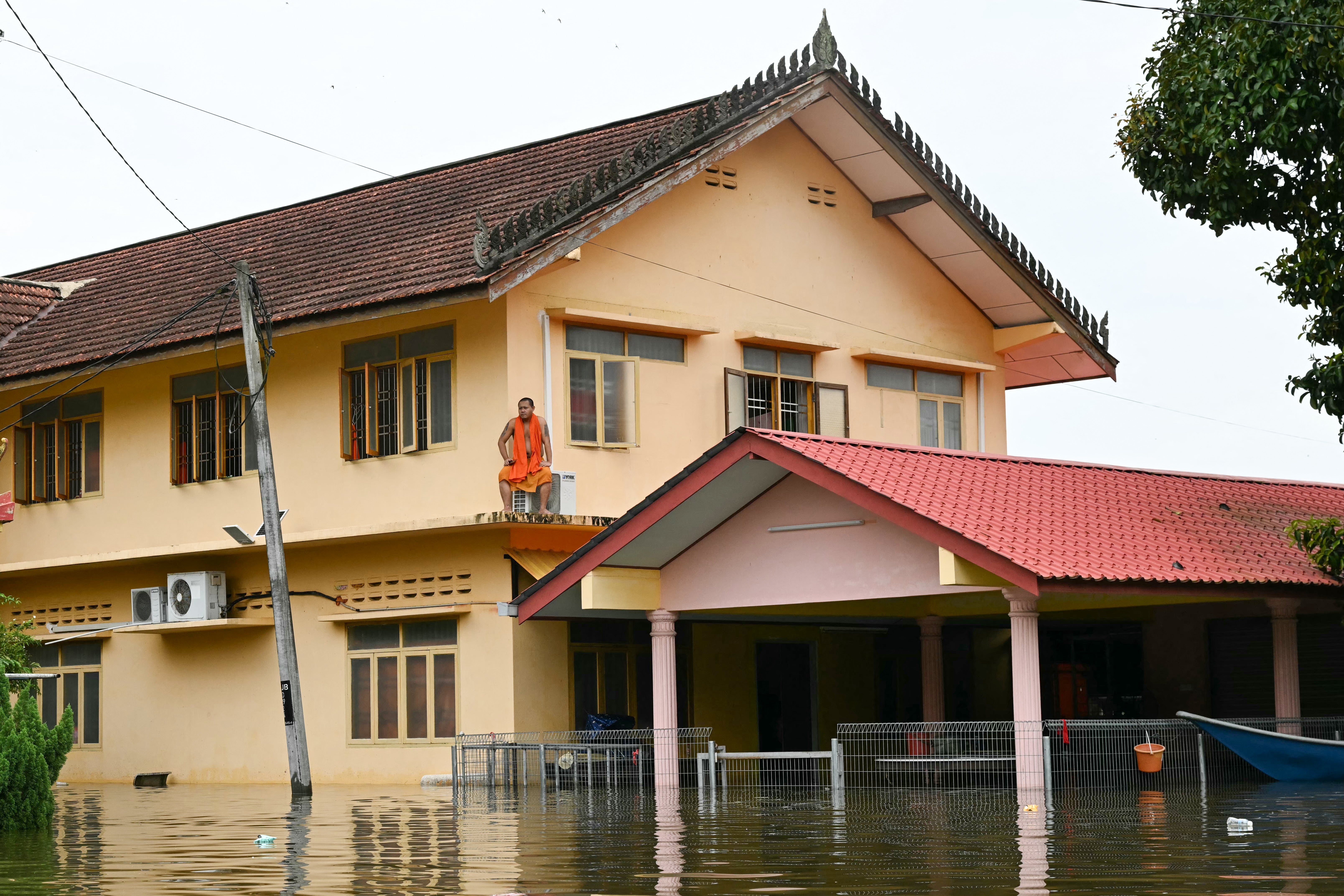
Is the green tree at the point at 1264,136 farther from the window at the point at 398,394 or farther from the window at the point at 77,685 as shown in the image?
the window at the point at 77,685

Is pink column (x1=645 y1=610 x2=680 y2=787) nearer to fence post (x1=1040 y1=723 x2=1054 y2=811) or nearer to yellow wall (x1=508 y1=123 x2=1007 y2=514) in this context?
yellow wall (x1=508 y1=123 x2=1007 y2=514)

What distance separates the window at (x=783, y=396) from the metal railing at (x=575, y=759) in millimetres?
4916

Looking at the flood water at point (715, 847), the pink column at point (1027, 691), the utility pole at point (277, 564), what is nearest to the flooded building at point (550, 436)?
the utility pole at point (277, 564)

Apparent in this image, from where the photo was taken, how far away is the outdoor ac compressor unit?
22375 mm

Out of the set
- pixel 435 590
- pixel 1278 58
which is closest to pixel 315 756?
pixel 435 590

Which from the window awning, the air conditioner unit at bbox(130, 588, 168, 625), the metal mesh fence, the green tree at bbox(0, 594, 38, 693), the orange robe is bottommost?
the metal mesh fence

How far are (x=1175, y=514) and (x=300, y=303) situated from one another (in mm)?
11369

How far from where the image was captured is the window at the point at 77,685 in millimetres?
28000

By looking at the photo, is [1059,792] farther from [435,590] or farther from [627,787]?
[435,590]

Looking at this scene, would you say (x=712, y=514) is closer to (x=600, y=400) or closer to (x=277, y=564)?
(x=600, y=400)

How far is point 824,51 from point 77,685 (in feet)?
48.3

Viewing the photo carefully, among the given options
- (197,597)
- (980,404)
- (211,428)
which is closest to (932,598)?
(980,404)

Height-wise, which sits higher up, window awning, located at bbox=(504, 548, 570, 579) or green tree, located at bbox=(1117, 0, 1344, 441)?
green tree, located at bbox=(1117, 0, 1344, 441)

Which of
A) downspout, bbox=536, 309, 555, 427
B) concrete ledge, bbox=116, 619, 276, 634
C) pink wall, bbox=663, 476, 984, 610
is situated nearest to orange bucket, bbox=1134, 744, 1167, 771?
pink wall, bbox=663, 476, 984, 610
